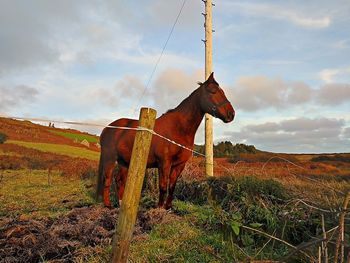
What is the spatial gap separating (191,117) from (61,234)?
2.97 m

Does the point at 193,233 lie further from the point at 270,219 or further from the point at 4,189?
the point at 4,189

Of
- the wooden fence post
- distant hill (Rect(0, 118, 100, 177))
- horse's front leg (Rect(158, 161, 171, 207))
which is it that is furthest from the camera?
distant hill (Rect(0, 118, 100, 177))

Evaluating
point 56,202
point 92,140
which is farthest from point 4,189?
point 92,140

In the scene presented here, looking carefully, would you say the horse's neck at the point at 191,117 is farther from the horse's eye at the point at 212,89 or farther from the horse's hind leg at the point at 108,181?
the horse's hind leg at the point at 108,181

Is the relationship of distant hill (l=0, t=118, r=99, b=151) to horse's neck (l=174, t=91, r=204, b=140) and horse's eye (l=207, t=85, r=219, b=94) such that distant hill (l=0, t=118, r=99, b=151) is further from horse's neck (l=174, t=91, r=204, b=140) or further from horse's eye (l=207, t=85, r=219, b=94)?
horse's eye (l=207, t=85, r=219, b=94)

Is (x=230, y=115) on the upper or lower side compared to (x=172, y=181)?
upper

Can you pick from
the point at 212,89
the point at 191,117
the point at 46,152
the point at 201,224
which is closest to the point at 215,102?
the point at 212,89

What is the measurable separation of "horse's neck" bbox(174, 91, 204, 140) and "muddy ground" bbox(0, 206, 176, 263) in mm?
1543

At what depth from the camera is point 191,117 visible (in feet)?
20.4

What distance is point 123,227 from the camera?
2.91 metres

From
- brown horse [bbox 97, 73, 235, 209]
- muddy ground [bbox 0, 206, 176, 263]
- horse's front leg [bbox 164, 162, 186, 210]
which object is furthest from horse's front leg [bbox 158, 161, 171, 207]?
muddy ground [bbox 0, 206, 176, 263]

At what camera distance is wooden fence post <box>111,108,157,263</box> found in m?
2.88

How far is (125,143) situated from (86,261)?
3.48 metres

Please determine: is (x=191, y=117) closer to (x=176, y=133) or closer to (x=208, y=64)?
(x=176, y=133)
